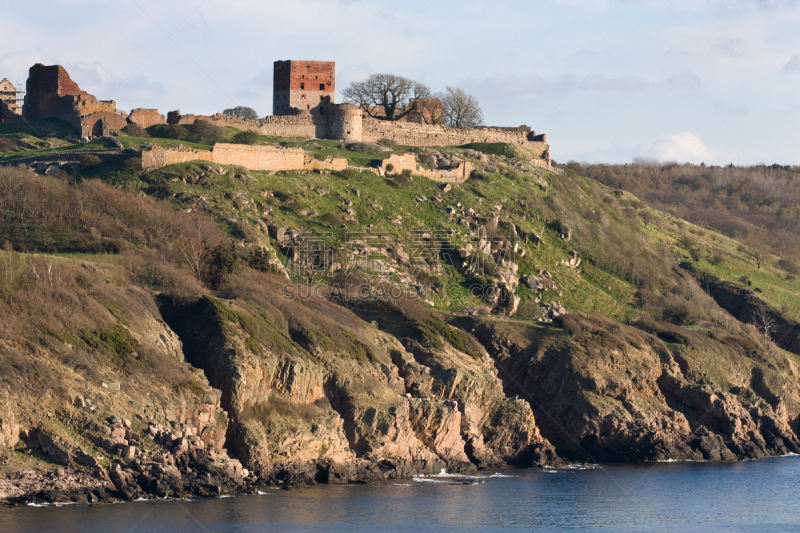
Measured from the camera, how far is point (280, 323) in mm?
48625

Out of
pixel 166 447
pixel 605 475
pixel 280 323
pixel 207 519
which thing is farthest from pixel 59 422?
pixel 605 475

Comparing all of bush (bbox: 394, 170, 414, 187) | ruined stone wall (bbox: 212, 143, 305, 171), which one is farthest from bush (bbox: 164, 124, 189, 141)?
bush (bbox: 394, 170, 414, 187)

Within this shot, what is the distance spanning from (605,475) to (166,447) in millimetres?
21299

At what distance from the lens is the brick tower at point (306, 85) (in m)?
81.2

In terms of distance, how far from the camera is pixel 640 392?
5778 centimetres

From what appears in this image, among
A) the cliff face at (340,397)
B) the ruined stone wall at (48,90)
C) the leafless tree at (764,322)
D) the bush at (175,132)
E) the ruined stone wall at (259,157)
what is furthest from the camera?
the leafless tree at (764,322)

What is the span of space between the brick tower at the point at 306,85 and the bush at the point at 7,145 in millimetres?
20514

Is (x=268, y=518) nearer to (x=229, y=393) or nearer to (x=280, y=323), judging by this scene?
(x=229, y=393)

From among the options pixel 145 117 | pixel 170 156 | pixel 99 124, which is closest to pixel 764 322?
pixel 170 156

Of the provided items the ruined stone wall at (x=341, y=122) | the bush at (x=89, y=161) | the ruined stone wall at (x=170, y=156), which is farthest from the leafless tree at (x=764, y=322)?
the bush at (x=89, y=161)

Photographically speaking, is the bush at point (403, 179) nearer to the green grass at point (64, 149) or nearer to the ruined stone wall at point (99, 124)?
the ruined stone wall at point (99, 124)

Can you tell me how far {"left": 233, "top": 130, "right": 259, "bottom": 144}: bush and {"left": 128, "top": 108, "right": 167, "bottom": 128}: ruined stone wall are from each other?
5123 millimetres

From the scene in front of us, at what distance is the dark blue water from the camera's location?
34.4 meters

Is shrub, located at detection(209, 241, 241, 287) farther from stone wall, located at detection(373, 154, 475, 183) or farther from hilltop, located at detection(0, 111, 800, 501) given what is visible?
stone wall, located at detection(373, 154, 475, 183)
